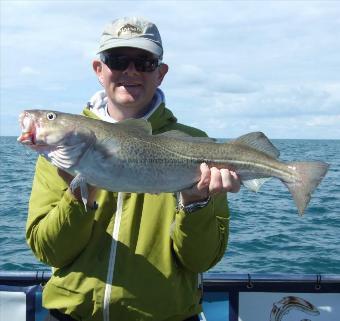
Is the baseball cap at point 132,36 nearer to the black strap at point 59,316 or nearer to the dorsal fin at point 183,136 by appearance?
the dorsal fin at point 183,136

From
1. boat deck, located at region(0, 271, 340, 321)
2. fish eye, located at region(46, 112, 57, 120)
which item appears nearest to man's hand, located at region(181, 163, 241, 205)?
fish eye, located at region(46, 112, 57, 120)

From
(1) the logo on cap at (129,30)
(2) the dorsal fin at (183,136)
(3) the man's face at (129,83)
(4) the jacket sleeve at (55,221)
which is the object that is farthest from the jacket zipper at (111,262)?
(1) the logo on cap at (129,30)

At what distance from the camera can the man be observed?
3.93m

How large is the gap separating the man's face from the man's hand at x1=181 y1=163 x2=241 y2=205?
29.8 inches

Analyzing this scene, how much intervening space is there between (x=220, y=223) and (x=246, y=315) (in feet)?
7.11

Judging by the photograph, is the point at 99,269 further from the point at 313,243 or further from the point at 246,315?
the point at 313,243

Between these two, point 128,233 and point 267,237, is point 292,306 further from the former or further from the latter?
point 267,237

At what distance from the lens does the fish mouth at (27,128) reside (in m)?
3.78

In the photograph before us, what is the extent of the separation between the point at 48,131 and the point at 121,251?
105 centimetres

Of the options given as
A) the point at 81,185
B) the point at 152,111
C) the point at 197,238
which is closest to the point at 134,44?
the point at 152,111

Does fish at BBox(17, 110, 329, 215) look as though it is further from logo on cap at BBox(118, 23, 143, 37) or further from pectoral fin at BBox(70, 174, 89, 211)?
logo on cap at BBox(118, 23, 143, 37)

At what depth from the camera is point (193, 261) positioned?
4.02 m

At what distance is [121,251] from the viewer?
13.1 ft

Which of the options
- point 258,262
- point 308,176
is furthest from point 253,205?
point 308,176
